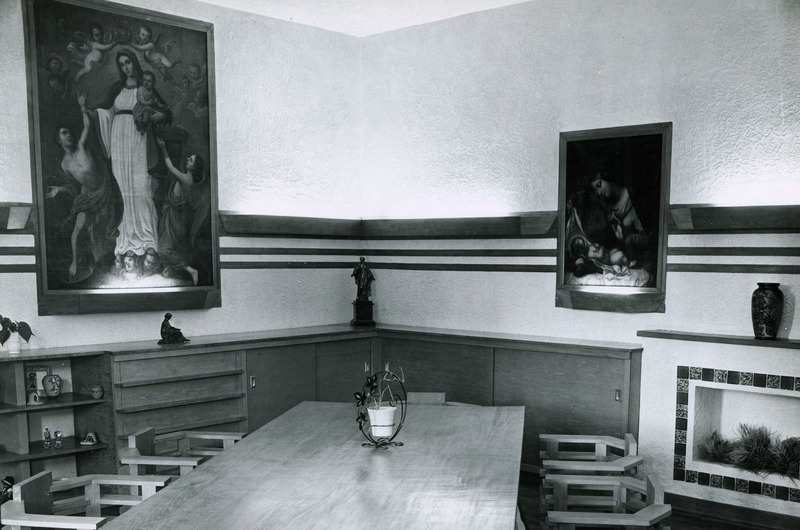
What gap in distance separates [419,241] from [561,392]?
225 centimetres

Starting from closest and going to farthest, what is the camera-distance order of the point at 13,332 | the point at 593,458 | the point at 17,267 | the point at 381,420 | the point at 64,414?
the point at 381,420
the point at 593,458
the point at 13,332
the point at 17,267
the point at 64,414

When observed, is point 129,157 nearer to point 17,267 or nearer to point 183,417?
point 17,267

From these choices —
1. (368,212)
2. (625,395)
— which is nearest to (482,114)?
(368,212)

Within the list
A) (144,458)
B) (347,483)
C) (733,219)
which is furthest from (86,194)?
(733,219)

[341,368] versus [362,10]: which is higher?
[362,10]

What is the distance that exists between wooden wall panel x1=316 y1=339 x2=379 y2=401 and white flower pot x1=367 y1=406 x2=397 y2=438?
3103 millimetres

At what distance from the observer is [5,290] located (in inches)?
214

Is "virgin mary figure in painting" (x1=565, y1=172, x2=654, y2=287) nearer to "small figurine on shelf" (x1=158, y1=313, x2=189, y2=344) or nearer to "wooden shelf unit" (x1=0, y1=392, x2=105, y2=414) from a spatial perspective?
"small figurine on shelf" (x1=158, y1=313, x2=189, y2=344)

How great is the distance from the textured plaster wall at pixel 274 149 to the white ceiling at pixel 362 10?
149 millimetres

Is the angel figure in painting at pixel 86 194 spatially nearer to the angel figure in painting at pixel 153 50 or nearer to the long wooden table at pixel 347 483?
the angel figure in painting at pixel 153 50

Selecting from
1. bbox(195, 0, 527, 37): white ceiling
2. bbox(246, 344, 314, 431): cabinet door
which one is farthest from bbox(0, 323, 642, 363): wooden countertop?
bbox(195, 0, 527, 37): white ceiling

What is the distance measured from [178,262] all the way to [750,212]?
15.6ft

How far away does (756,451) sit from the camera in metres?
5.12

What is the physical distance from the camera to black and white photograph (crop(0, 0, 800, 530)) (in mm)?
5117
